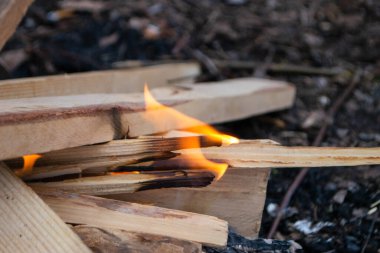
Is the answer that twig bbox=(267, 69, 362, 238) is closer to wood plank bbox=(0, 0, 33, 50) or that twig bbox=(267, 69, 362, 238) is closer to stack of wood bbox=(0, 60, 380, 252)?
stack of wood bbox=(0, 60, 380, 252)

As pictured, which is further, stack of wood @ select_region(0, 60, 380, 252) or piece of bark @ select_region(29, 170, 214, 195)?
piece of bark @ select_region(29, 170, 214, 195)

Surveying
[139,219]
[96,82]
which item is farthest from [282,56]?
[139,219]

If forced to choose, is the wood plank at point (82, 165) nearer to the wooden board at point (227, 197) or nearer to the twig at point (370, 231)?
the wooden board at point (227, 197)

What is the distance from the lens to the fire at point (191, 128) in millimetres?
1878

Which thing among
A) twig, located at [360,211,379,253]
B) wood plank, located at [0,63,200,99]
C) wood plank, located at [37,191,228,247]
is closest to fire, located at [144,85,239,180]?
wood plank, located at [37,191,228,247]

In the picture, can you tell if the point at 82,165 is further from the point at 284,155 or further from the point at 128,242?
the point at 284,155

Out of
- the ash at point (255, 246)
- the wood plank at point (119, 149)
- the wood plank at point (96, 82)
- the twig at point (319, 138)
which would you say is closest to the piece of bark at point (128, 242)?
the ash at point (255, 246)

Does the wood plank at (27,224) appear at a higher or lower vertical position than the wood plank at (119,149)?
lower

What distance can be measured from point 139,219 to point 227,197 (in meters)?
0.41

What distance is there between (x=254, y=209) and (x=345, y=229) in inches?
20.1

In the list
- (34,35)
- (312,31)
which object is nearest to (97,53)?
(34,35)

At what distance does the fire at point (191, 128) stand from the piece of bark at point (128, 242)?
1.02 feet

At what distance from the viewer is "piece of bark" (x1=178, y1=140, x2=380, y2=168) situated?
1.87 metres

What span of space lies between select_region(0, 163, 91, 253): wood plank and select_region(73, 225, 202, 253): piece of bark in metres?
0.07
